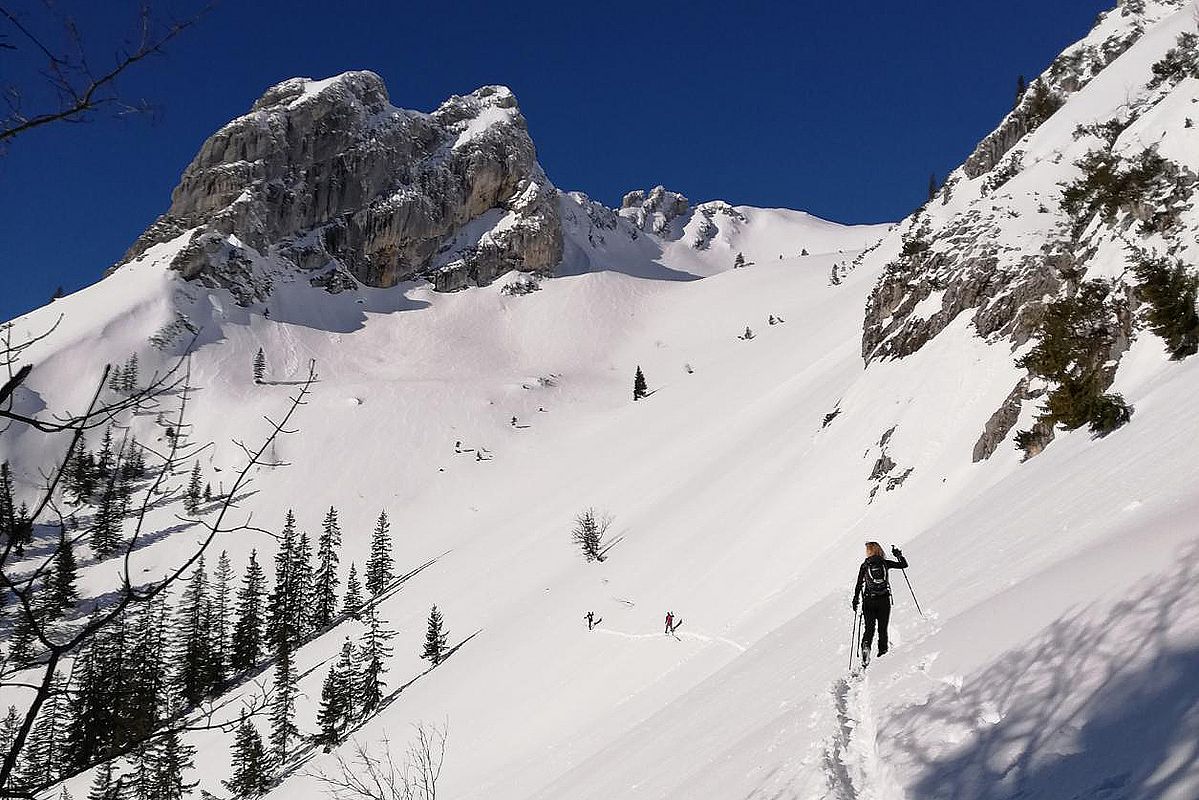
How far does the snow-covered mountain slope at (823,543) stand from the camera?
14.0 ft

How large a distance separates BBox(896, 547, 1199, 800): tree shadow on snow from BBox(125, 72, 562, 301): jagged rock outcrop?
12675 centimetres

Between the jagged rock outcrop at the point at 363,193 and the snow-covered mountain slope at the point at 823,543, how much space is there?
163ft

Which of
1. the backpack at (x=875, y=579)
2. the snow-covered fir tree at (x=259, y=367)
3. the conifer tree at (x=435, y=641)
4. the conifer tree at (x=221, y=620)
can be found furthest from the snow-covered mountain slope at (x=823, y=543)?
the snow-covered fir tree at (x=259, y=367)

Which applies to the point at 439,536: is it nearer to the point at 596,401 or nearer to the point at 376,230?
the point at 596,401

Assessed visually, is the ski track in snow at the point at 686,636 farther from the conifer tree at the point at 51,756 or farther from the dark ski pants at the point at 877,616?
the conifer tree at the point at 51,756

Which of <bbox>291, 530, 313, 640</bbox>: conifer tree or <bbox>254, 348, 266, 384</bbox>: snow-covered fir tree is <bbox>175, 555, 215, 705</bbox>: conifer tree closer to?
<bbox>291, 530, 313, 640</bbox>: conifer tree

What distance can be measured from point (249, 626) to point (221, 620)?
2.68 metres

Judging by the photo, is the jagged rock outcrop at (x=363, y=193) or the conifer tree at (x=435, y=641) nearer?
the conifer tree at (x=435, y=641)

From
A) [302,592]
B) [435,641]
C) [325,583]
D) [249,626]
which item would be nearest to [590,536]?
[435,641]

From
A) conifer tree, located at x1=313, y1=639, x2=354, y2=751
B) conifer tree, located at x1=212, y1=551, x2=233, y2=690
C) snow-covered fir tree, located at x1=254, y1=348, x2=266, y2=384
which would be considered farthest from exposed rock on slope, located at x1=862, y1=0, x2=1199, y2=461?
snow-covered fir tree, located at x1=254, y1=348, x2=266, y2=384

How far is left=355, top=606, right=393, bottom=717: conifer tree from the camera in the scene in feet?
112

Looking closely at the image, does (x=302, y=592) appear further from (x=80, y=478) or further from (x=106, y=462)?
(x=80, y=478)

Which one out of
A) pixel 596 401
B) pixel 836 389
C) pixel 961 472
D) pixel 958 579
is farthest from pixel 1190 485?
pixel 596 401

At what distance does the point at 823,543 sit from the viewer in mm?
21391
